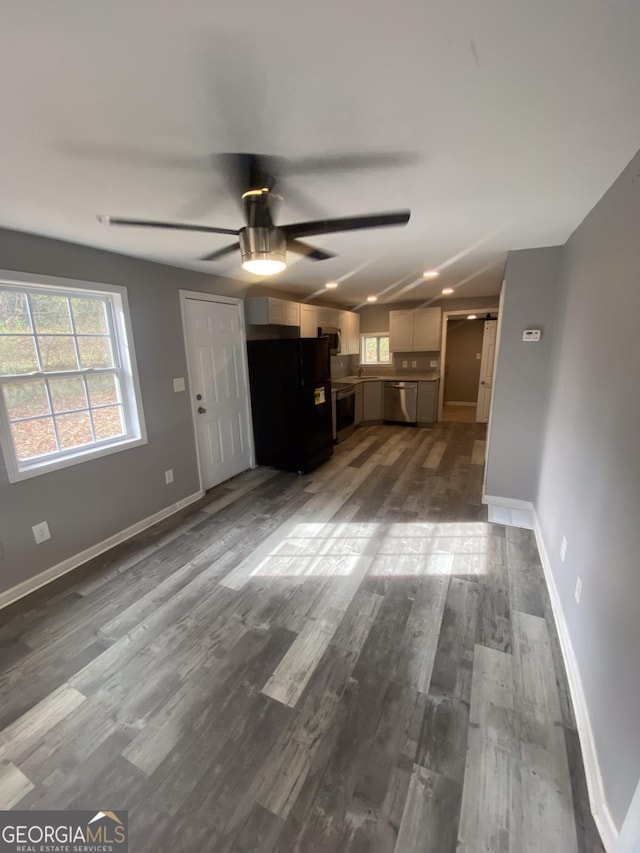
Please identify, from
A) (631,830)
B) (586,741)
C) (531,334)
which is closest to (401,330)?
(531,334)

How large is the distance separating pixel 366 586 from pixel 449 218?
8.00 ft

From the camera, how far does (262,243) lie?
1.68 meters

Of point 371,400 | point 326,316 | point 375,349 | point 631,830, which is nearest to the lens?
point 631,830

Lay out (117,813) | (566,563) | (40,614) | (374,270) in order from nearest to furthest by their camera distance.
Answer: (117,813)
(566,563)
(40,614)
(374,270)

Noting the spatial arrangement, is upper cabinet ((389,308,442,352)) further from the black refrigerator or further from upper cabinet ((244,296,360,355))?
the black refrigerator

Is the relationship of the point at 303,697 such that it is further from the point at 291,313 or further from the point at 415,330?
the point at 415,330

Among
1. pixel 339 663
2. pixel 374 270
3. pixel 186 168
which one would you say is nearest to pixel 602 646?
pixel 339 663

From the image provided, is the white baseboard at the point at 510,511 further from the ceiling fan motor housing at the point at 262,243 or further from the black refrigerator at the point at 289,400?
the ceiling fan motor housing at the point at 262,243

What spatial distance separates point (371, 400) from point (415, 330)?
4.87ft

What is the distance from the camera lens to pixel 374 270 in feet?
12.1

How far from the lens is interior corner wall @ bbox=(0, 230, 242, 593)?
7.29 ft

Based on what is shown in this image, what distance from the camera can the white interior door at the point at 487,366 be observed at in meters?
6.02

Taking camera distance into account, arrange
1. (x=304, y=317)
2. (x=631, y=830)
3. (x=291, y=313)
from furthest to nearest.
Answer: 1. (x=304, y=317)
2. (x=291, y=313)
3. (x=631, y=830)

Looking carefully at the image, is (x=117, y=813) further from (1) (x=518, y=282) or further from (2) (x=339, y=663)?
(1) (x=518, y=282)
